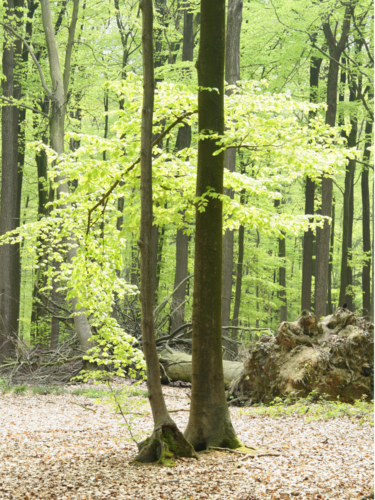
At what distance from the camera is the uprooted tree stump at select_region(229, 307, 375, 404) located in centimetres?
762

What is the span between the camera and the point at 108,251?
5832mm

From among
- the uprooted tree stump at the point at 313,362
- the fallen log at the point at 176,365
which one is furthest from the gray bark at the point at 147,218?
the fallen log at the point at 176,365

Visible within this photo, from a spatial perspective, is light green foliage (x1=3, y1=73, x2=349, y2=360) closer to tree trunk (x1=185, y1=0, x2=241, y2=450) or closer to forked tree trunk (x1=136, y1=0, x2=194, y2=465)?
tree trunk (x1=185, y1=0, x2=241, y2=450)

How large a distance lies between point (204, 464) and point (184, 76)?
11.0m

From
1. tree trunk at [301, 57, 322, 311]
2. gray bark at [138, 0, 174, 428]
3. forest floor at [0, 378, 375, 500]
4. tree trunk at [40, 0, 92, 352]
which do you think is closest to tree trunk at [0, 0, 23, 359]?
tree trunk at [40, 0, 92, 352]

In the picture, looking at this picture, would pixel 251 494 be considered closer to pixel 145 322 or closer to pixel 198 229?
pixel 145 322

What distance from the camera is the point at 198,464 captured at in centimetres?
443

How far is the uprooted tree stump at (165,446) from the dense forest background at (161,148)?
5.33ft

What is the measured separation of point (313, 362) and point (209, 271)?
12.3 ft

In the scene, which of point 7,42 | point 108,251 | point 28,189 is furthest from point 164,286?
point 108,251

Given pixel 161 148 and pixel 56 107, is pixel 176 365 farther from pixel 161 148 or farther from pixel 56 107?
pixel 161 148

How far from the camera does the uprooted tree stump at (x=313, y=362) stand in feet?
25.0

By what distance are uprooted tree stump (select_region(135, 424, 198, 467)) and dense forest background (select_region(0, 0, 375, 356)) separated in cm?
163

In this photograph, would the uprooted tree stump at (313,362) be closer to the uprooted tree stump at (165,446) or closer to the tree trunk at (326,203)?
the uprooted tree stump at (165,446)
